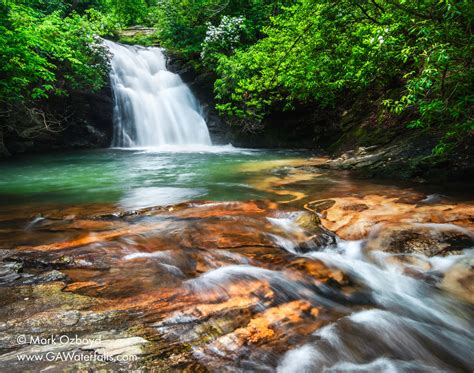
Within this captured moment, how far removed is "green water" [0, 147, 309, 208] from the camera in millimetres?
6859

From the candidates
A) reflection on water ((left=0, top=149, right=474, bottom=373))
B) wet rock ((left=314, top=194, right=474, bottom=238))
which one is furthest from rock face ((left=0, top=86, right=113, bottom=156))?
wet rock ((left=314, top=194, right=474, bottom=238))

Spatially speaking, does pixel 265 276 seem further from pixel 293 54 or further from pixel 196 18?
pixel 196 18

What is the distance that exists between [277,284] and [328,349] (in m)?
0.87

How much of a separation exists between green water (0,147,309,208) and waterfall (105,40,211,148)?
365 cm

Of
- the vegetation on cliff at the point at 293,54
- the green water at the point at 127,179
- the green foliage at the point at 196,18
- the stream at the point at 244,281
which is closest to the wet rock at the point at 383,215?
the stream at the point at 244,281

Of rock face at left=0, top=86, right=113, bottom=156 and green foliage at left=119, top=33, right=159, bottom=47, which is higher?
green foliage at left=119, top=33, right=159, bottom=47

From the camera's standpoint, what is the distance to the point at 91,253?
3.55 m

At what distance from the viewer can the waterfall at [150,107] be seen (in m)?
18.1

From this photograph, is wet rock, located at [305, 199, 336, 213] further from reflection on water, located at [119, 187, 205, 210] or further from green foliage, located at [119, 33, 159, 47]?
green foliage, located at [119, 33, 159, 47]

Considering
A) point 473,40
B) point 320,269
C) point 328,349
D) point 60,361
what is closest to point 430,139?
point 473,40

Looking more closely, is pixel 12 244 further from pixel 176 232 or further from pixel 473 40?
pixel 473 40

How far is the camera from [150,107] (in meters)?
18.4

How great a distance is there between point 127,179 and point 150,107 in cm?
1041

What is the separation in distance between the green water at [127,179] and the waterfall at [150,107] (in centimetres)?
365
